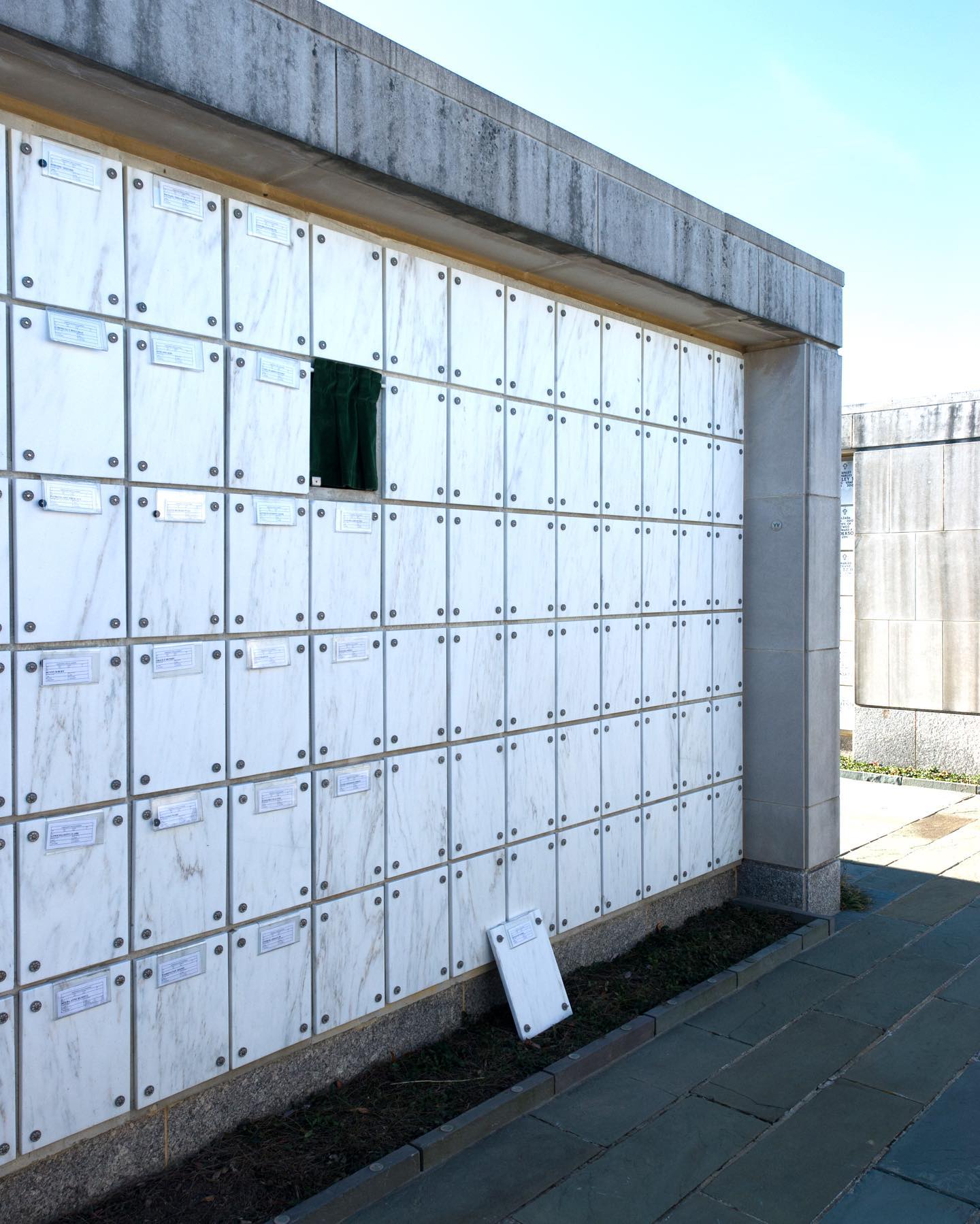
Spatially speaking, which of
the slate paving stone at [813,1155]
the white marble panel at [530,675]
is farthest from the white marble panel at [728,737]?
the slate paving stone at [813,1155]

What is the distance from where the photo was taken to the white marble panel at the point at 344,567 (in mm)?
3896

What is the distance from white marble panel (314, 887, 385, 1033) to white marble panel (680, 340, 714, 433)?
326cm

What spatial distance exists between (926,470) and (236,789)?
8881mm

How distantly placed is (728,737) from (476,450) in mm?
2719

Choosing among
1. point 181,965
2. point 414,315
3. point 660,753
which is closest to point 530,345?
point 414,315

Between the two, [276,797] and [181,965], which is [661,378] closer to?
[276,797]

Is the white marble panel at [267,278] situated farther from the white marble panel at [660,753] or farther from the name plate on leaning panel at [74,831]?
the white marble panel at [660,753]

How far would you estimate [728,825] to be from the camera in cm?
631

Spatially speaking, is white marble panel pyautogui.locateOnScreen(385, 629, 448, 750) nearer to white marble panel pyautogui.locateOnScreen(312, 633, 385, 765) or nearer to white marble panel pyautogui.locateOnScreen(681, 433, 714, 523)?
white marble panel pyautogui.locateOnScreen(312, 633, 385, 765)

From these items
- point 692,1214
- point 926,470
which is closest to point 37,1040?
point 692,1214

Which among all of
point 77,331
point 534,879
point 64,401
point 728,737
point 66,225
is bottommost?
point 534,879

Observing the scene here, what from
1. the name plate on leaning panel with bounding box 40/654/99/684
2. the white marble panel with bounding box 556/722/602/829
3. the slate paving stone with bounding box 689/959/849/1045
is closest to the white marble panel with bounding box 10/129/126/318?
the name plate on leaning panel with bounding box 40/654/99/684

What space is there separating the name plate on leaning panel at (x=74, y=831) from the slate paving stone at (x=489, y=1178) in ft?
4.85

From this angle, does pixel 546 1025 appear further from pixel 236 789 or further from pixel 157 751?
pixel 157 751
